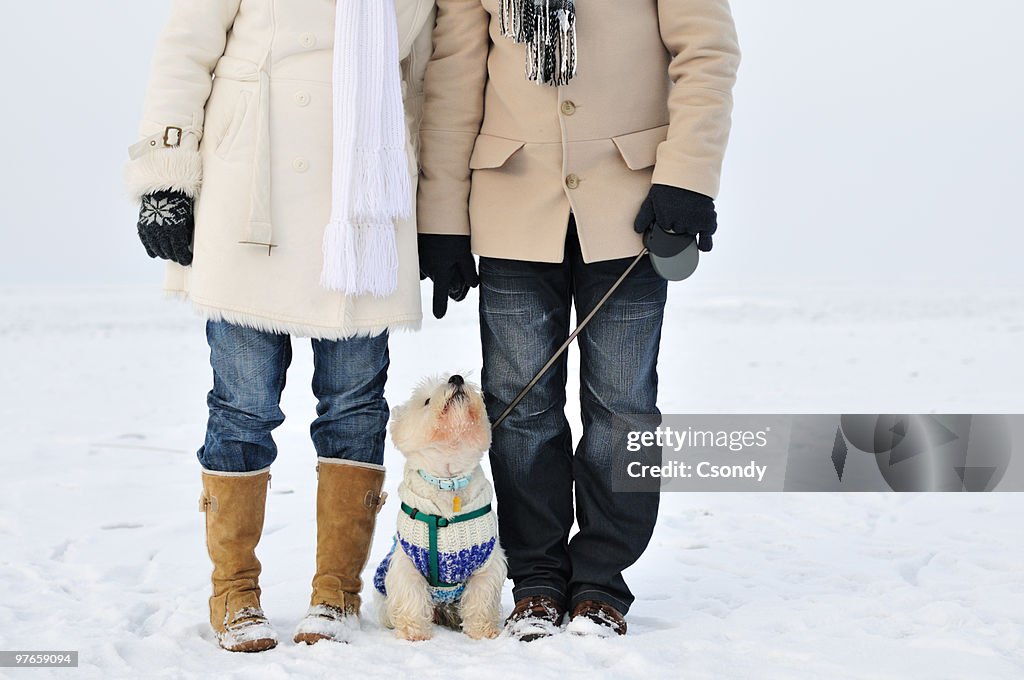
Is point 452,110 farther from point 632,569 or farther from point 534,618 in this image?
point 632,569

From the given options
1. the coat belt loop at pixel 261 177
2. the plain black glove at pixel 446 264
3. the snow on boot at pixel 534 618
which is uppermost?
the coat belt loop at pixel 261 177

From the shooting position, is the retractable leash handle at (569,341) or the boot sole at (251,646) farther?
the retractable leash handle at (569,341)

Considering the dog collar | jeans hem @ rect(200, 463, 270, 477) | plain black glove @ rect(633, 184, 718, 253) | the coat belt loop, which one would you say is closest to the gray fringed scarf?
plain black glove @ rect(633, 184, 718, 253)

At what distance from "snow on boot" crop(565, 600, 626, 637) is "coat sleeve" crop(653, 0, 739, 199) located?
990 mm

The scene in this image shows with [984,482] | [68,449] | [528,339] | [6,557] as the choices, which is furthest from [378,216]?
[68,449]

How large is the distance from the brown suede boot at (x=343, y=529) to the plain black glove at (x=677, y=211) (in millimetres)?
882

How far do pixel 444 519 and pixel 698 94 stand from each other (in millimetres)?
1119

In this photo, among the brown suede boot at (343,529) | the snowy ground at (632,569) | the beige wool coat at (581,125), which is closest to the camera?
the snowy ground at (632,569)

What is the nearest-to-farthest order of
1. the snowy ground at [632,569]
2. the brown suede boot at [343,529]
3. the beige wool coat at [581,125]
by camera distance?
the snowy ground at [632,569], the beige wool coat at [581,125], the brown suede boot at [343,529]

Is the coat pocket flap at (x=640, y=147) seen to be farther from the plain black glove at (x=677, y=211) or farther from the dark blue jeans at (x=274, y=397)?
the dark blue jeans at (x=274, y=397)

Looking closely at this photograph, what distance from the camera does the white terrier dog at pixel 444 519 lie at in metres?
2.24

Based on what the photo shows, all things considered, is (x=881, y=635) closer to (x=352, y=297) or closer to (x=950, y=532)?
(x=950, y=532)

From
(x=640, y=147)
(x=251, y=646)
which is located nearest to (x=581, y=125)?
(x=640, y=147)

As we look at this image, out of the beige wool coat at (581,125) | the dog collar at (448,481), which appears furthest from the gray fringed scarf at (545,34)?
the dog collar at (448,481)
